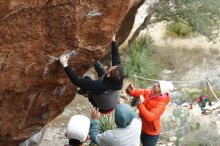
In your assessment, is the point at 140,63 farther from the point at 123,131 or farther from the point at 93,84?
the point at 123,131

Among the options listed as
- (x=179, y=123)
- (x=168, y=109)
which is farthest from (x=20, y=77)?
(x=168, y=109)

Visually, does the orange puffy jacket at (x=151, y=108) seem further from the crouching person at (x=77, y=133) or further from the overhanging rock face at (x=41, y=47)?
the crouching person at (x=77, y=133)

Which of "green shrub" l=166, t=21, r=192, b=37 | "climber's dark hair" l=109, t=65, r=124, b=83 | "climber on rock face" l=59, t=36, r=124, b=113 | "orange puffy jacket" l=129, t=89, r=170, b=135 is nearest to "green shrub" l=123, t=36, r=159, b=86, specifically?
"green shrub" l=166, t=21, r=192, b=37

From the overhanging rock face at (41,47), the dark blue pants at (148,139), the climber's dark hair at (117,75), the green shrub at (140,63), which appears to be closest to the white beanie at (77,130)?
the climber's dark hair at (117,75)

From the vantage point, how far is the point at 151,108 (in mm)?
6809

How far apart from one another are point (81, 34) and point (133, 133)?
1.50 meters

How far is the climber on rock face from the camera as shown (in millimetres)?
6201

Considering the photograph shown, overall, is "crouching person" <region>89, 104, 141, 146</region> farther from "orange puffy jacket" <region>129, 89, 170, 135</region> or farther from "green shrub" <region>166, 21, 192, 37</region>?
"green shrub" <region>166, 21, 192, 37</region>

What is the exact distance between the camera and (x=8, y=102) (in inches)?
259

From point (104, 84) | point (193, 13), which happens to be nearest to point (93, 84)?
point (104, 84)

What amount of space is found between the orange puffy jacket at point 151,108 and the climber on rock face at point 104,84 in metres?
0.36

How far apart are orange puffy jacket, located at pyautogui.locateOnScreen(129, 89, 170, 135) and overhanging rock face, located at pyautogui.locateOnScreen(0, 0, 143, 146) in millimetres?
800

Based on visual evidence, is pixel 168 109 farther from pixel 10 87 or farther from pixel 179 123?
pixel 10 87

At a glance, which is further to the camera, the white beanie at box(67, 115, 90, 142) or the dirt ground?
the dirt ground
